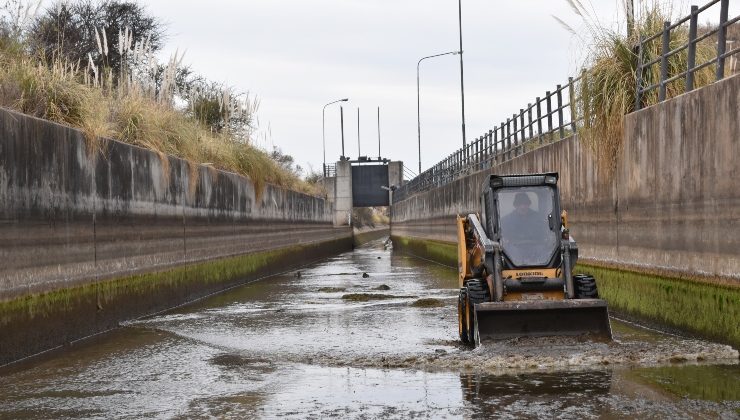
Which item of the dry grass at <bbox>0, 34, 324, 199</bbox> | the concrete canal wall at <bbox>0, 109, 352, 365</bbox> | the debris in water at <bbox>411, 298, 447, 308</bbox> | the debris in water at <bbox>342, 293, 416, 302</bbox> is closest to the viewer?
the concrete canal wall at <bbox>0, 109, 352, 365</bbox>

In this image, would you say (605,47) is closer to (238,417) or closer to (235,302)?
(235,302)

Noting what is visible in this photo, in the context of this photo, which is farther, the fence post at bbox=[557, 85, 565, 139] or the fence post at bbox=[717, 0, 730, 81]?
the fence post at bbox=[557, 85, 565, 139]

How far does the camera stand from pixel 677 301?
42.9ft

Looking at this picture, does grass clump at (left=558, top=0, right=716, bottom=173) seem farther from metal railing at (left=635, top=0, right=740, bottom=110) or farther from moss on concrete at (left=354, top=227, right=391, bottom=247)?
moss on concrete at (left=354, top=227, right=391, bottom=247)

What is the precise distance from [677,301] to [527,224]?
7.44 feet

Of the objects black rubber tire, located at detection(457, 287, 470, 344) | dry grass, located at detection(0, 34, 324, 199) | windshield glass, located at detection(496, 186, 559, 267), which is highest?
dry grass, located at detection(0, 34, 324, 199)

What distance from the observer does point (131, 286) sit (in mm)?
16984

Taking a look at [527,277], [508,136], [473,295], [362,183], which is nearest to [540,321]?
[527,277]

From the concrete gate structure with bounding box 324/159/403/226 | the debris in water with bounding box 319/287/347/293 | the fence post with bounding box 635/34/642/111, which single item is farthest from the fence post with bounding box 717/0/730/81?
the concrete gate structure with bounding box 324/159/403/226

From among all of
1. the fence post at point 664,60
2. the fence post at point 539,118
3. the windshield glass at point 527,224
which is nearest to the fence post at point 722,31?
the fence post at point 664,60

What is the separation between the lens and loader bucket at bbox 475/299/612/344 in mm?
11547

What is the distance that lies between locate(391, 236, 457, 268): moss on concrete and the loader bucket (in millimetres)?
23009

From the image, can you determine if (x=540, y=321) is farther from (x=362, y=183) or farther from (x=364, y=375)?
(x=362, y=183)

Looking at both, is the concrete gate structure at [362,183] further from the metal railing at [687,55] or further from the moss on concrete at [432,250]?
the metal railing at [687,55]
